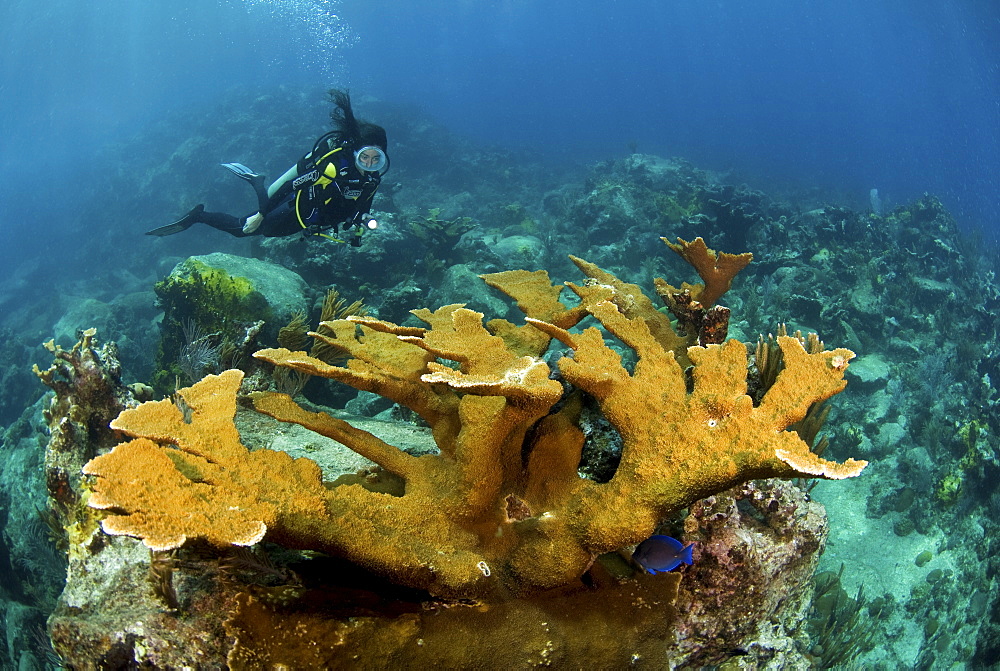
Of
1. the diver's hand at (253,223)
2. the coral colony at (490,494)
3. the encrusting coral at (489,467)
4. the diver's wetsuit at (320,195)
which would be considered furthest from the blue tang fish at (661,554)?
the diver's hand at (253,223)

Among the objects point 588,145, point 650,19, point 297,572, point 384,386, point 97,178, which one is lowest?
point 97,178

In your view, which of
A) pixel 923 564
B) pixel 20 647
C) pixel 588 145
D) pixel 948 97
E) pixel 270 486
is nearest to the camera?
pixel 270 486

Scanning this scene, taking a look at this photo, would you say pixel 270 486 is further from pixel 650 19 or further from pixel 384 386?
pixel 650 19

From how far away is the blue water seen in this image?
146 feet

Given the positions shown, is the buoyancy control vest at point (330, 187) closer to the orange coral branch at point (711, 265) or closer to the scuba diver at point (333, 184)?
the scuba diver at point (333, 184)

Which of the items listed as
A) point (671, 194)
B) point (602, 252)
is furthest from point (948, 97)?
point (602, 252)

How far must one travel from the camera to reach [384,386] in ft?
7.34

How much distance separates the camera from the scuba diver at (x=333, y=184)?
6359 mm

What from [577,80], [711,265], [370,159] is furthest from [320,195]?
[577,80]

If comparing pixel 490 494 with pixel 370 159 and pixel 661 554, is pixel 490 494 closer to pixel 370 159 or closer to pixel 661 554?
pixel 661 554

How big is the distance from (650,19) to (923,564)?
14634 centimetres

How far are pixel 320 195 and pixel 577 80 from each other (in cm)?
9454

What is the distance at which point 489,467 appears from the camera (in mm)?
1884

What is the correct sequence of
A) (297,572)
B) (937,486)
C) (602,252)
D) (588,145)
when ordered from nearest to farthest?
(297,572), (937,486), (602,252), (588,145)
